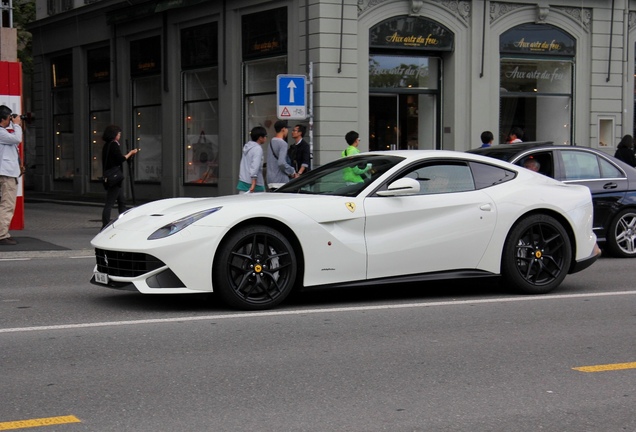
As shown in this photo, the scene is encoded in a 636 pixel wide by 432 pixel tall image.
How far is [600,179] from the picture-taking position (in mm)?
13703

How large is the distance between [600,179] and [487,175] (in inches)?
183

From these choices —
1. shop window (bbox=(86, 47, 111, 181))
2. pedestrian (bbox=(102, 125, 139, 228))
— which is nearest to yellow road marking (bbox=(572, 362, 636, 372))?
pedestrian (bbox=(102, 125, 139, 228))

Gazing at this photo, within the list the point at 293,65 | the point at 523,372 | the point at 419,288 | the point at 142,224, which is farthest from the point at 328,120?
the point at 523,372

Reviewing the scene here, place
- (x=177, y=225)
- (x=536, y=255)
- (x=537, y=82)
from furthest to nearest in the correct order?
1. (x=537, y=82)
2. (x=536, y=255)
3. (x=177, y=225)

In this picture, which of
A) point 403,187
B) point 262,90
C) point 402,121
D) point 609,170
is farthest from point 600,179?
point 262,90

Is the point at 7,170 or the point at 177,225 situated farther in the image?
the point at 7,170

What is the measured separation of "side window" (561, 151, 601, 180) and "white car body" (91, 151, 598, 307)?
378 cm

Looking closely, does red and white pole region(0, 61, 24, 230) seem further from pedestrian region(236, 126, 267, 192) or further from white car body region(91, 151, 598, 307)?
white car body region(91, 151, 598, 307)

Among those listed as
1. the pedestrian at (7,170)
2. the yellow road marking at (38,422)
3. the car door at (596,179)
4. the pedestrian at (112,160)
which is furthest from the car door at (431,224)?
the pedestrian at (112,160)

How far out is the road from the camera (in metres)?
5.35

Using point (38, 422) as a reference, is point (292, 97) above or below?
above

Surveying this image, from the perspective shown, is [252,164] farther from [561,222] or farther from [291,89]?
[561,222]

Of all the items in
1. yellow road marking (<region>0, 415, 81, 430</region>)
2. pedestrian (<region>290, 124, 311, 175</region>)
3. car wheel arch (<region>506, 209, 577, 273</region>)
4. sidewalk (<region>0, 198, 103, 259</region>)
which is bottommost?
sidewalk (<region>0, 198, 103, 259</region>)

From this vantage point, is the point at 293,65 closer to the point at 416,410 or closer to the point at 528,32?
the point at 528,32
